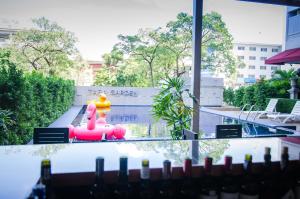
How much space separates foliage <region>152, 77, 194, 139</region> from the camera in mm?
3715

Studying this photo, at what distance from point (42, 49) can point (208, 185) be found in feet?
50.3

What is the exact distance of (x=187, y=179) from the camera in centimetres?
98

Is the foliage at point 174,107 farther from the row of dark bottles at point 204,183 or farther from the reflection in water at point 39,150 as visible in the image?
the row of dark bottles at point 204,183

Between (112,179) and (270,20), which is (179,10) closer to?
(270,20)

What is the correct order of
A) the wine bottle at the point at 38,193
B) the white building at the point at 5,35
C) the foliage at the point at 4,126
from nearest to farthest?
1. the wine bottle at the point at 38,193
2. the foliage at the point at 4,126
3. the white building at the point at 5,35

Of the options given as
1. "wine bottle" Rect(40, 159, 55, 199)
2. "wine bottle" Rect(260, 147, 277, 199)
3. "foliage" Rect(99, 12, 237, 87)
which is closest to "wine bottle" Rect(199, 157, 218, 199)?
"wine bottle" Rect(260, 147, 277, 199)

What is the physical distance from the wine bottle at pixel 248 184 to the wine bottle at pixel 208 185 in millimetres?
107

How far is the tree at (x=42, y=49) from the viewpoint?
14.6 metres

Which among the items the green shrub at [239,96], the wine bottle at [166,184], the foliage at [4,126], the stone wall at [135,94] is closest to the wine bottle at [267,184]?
the wine bottle at [166,184]

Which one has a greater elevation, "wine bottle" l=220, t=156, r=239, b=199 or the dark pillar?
the dark pillar

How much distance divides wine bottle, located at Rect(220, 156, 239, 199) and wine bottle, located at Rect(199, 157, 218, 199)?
0.10 ft

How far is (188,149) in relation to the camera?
1.42m

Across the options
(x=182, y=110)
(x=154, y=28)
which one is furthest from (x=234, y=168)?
(x=154, y=28)

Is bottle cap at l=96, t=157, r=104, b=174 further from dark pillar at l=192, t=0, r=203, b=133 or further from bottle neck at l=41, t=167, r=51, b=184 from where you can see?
dark pillar at l=192, t=0, r=203, b=133
